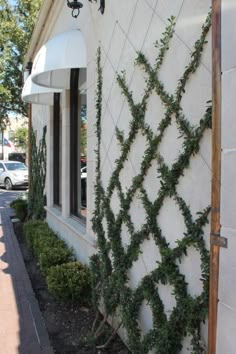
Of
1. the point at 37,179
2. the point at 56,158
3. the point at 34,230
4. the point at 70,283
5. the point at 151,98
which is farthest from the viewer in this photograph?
the point at 37,179

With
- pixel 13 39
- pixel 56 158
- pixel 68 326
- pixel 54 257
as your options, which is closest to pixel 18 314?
pixel 68 326

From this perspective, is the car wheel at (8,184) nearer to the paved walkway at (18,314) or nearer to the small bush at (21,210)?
the small bush at (21,210)

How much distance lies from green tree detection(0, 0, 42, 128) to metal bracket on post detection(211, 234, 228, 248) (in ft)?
51.8

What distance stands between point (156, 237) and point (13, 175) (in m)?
21.1

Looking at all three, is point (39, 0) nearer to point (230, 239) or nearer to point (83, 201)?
point (83, 201)

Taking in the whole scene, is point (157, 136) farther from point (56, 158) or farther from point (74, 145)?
point (56, 158)

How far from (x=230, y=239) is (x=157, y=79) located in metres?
1.55

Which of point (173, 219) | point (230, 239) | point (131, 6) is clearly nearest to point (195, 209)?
point (173, 219)

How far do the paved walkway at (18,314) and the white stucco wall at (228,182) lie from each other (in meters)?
2.34

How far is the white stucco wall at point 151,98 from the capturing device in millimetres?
2607

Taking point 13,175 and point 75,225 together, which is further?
point 13,175

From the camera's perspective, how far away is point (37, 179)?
10562mm

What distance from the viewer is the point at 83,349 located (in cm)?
391

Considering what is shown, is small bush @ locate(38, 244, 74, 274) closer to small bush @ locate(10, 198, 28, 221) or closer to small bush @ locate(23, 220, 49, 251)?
small bush @ locate(23, 220, 49, 251)
